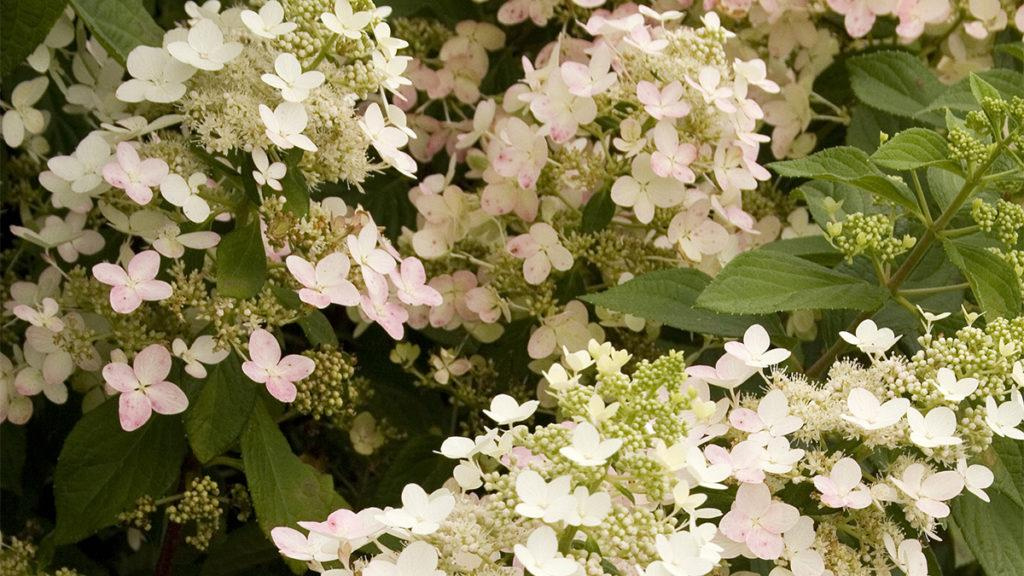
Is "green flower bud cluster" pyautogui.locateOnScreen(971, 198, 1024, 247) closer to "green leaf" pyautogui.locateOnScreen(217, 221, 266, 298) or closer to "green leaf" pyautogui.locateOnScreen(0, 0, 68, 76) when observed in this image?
"green leaf" pyautogui.locateOnScreen(217, 221, 266, 298)

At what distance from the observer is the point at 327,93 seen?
90 centimetres

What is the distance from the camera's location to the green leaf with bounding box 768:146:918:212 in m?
0.90

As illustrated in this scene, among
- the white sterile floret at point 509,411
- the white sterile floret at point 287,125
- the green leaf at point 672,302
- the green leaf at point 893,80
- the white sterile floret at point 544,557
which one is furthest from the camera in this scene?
the green leaf at point 893,80

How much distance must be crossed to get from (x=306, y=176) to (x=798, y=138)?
1.87 ft

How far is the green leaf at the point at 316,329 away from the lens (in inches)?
38.1

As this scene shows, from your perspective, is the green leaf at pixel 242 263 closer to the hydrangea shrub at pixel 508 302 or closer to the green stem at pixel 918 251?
the hydrangea shrub at pixel 508 302

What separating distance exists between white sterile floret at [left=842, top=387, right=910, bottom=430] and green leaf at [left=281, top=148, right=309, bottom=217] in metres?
0.40

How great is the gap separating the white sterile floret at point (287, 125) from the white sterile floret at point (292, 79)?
0.03 feet

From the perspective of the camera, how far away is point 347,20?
891 millimetres

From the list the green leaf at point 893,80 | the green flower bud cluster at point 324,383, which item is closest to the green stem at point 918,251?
the green leaf at point 893,80

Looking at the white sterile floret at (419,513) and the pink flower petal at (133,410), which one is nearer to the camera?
the white sterile floret at (419,513)

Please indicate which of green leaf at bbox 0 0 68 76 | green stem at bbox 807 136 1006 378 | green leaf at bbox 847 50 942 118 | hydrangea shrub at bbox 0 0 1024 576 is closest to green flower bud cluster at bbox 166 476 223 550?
hydrangea shrub at bbox 0 0 1024 576

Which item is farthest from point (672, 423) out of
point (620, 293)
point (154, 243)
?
point (154, 243)

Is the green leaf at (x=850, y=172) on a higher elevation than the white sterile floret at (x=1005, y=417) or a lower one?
higher
